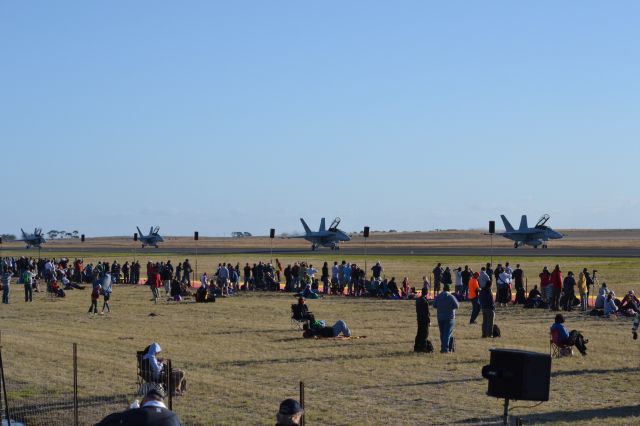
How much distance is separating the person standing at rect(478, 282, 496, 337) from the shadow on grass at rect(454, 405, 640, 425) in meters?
8.75

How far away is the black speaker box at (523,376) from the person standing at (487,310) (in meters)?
12.5

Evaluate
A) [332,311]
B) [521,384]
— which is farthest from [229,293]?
[521,384]

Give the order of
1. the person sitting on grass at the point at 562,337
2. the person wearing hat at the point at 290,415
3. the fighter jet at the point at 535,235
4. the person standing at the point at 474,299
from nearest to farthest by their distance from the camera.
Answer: the person wearing hat at the point at 290,415 < the person sitting on grass at the point at 562,337 < the person standing at the point at 474,299 < the fighter jet at the point at 535,235

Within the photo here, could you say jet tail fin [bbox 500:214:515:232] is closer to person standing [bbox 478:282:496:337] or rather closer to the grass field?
the grass field

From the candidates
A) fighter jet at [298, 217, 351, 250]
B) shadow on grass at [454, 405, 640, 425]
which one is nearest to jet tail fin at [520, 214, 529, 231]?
fighter jet at [298, 217, 351, 250]

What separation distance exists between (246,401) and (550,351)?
8296 millimetres

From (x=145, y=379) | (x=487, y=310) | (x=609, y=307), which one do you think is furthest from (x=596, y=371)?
(x=609, y=307)

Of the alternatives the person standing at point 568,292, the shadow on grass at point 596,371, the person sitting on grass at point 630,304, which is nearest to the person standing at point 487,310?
the shadow on grass at point 596,371

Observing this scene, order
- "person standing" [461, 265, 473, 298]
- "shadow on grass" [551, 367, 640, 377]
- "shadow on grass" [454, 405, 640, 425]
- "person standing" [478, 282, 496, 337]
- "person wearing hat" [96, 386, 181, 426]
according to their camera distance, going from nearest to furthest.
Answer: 1. "person wearing hat" [96, 386, 181, 426]
2. "shadow on grass" [454, 405, 640, 425]
3. "shadow on grass" [551, 367, 640, 377]
4. "person standing" [478, 282, 496, 337]
5. "person standing" [461, 265, 473, 298]

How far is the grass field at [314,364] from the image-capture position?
45.0ft

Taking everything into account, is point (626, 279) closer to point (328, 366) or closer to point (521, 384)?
point (328, 366)

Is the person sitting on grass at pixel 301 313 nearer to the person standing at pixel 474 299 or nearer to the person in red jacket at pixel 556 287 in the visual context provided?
the person standing at pixel 474 299

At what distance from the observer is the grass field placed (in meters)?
13.7

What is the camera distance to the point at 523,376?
10.0 m
